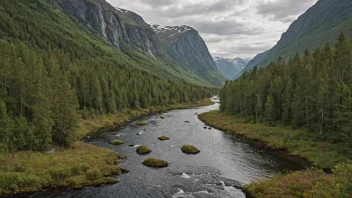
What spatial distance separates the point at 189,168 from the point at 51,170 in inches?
1030

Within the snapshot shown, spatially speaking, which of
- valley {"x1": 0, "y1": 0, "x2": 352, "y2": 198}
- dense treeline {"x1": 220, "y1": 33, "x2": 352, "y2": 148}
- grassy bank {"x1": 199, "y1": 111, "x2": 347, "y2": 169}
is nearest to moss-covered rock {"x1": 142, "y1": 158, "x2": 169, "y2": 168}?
valley {"x1": 0, "y1": 0, "x2": 352, "y2": 198}

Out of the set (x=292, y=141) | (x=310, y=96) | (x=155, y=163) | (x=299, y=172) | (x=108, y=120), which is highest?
(x=310, y=96)

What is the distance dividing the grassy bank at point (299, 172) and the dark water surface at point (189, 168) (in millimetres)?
4823

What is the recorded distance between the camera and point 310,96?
259 feet

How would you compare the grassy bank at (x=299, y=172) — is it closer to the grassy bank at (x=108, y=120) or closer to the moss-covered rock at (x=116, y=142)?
the grassy bank at (x=108, y=120)

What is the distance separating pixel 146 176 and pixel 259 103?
67.5 metres

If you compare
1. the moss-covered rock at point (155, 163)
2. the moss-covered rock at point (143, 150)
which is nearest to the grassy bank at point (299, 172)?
the moss-covered rock at point (155, 163)

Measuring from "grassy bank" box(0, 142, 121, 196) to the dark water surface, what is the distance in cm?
279

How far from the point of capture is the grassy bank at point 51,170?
42.7 m

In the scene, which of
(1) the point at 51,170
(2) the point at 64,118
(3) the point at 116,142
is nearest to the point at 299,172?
(1) the point at 51,170

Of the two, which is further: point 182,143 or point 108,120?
point 108,120

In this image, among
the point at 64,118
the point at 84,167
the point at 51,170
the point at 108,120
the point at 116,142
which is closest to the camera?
the point at 51,170

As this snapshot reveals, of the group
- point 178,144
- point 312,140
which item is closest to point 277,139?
point 312,140

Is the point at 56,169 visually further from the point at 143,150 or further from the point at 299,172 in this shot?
the point at 299,172
